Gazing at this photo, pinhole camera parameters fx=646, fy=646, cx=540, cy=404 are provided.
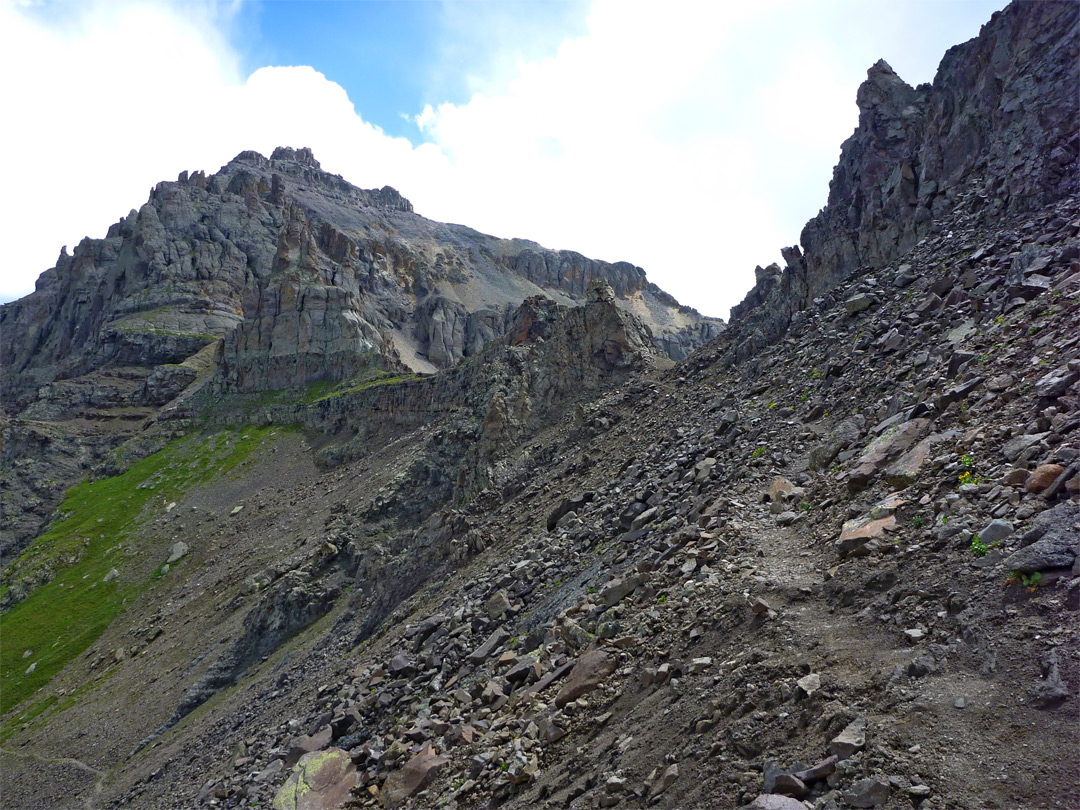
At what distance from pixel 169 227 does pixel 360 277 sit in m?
49.8

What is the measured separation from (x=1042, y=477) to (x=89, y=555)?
356 ft

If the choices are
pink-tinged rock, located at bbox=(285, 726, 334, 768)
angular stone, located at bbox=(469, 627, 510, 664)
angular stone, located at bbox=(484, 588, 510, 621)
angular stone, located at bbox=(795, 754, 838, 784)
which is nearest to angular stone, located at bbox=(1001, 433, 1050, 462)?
angular stone, located at bbox=(795, 754, 838, 784)

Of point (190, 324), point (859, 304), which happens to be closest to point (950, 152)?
point (859, 304)

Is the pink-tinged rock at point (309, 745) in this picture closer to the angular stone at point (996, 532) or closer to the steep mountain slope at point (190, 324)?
the angular stone at point (996, 532)

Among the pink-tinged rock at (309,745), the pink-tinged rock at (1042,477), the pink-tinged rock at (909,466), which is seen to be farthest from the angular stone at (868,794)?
the pink-tinged rock at (309,745)

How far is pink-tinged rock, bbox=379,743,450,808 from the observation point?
44.8 ft

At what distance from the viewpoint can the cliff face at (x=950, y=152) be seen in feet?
81.4

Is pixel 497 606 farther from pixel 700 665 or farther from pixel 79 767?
pixel 79 767

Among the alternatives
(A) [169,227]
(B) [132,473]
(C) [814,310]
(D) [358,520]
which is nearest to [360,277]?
(A) [169,227]

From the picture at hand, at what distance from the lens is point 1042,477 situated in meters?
9.73

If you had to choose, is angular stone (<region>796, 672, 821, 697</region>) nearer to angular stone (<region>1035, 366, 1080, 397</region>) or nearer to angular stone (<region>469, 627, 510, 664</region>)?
angular stone (<region>1035, 366, 1080, 397</region>)

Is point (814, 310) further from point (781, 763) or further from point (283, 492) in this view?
point (283, 492)

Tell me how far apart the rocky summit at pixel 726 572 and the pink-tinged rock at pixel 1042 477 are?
0.14ft

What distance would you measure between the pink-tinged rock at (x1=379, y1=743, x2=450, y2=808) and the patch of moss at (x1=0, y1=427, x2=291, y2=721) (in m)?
74.9
